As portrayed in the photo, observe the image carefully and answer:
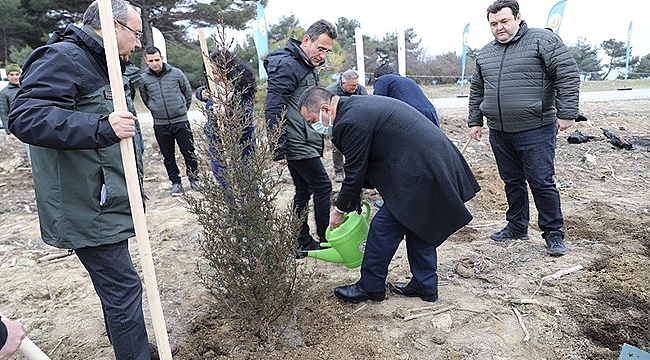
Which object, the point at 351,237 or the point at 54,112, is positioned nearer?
the point at 54,112

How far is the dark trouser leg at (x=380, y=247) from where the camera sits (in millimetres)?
3154

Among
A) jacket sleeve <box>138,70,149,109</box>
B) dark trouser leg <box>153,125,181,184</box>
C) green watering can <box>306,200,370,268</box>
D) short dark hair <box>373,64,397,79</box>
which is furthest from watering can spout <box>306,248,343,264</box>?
jacket sleeve <box>138,70,149,109</box>

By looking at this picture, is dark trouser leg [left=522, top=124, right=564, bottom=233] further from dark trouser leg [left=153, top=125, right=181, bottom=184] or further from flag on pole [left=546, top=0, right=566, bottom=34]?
flag on pole [left=546, top=0, right=566, bottom=34]

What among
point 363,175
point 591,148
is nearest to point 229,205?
point 363,175

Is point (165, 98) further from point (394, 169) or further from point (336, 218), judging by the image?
point (394, 169)

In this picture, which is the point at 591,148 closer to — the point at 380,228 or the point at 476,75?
the point at 476,75

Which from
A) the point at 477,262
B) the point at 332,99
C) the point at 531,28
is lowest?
the point at 477,262

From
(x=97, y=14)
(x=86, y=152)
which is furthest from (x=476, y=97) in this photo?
(x=86, y=152)

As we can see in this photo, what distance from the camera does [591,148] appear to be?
7.97 metres

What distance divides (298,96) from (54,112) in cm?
217


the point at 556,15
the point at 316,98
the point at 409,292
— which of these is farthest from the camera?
the point at 556,15

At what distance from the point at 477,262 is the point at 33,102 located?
337cm

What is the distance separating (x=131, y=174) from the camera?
1.98m

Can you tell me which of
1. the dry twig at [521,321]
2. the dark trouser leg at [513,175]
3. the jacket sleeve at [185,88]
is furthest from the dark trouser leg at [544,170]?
the jacket sleeve at [185,88]
